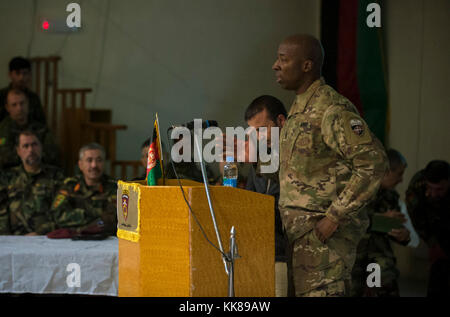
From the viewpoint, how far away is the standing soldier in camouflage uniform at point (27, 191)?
4.63 meters

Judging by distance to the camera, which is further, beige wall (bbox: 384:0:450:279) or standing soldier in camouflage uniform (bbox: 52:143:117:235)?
beige wall (bbox: 384:0:450:279)

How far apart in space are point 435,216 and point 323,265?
7.93ft

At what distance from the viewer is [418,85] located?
5941 mm

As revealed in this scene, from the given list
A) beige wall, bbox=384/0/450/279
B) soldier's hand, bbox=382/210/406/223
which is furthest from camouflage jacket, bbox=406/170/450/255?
beige wall, bbox=384/0/450/279

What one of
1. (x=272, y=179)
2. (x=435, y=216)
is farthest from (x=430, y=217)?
(x=272, y=179)

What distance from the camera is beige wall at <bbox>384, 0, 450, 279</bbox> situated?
571cm

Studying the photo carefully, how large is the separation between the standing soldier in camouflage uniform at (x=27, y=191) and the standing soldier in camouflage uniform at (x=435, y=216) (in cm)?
272

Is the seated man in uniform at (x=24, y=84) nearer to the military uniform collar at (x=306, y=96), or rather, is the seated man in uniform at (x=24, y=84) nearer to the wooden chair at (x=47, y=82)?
the wooden chair at (x=47, y=82)

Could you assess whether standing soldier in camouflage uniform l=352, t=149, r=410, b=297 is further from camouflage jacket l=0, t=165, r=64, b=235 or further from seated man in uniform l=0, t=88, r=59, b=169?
seated man in uniform l=0, t=88, r=59, b=169

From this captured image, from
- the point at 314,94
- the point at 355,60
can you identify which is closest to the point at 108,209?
the point at 314,94

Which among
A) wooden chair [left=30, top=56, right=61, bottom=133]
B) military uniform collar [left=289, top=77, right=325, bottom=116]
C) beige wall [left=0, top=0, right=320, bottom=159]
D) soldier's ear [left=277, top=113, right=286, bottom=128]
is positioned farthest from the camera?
beige wall [left=0, top=0, right=320, bottom=159]

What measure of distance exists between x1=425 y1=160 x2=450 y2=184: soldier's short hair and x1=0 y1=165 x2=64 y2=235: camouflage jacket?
2.82m

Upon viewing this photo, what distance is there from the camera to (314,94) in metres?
2.53
